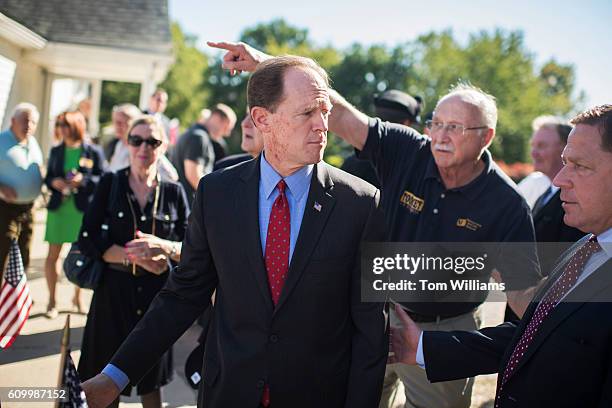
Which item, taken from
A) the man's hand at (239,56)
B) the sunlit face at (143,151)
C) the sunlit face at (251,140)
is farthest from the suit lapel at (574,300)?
the sunlit face at (143,151)

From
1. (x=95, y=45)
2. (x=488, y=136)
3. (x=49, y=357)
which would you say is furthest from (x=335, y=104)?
(x=95, y=45)

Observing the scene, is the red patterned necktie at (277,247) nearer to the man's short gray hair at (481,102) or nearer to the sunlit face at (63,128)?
the man's short gray hair at (481,102)

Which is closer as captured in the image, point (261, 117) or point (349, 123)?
point (261, 117)

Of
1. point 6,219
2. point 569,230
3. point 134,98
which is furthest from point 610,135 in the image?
point 134,98

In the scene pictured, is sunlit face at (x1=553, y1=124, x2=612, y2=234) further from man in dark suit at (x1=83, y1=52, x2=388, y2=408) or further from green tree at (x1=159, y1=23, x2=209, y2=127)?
green tree at (x1=159, y1=23, x2=209, y2=127)

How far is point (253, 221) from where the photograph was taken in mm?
2482

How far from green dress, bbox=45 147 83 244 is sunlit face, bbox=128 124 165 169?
3335 mm

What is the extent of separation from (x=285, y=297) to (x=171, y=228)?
213 centimetres

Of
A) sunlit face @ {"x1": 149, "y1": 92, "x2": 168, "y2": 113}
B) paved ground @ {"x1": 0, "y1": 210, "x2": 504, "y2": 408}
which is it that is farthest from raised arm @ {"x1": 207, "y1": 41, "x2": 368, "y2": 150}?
sunlit face @ {"x1": 149, "y1": 92, "x2": 168, "y2": 113}

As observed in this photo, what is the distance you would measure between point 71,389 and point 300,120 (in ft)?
4.48

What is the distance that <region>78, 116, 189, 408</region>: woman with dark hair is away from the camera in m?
4.04

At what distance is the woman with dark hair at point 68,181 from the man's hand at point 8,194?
5.58 feet

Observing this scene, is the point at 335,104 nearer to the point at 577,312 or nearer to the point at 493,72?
the point at 577,312

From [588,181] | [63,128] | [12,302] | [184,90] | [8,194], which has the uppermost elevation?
[588,181]
